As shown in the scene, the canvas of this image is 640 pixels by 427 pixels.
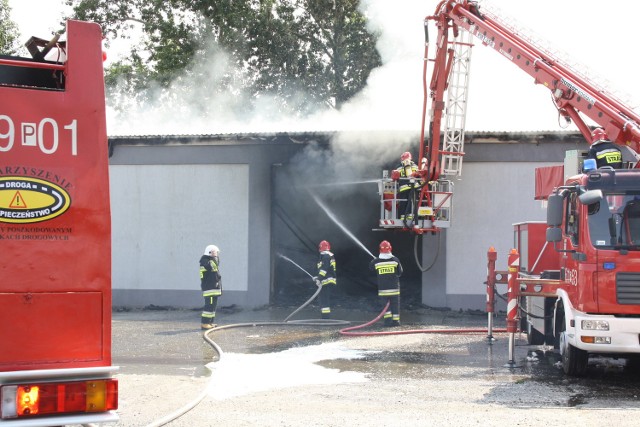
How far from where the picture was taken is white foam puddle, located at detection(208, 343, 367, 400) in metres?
8.34

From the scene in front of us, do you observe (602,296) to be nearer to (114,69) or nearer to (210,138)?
(210,138)

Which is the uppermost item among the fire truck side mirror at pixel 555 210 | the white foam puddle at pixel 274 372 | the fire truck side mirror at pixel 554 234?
the fire truck side mirror at pixel 555 210

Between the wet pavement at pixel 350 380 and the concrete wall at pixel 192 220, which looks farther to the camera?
the concrete wall at pixel 192 220

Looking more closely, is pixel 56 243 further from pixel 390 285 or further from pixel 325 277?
pixel 325 277

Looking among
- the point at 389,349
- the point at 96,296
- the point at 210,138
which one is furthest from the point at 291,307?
the point at 96,296

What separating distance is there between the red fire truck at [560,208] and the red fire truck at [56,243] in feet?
19.6

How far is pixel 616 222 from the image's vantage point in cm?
845

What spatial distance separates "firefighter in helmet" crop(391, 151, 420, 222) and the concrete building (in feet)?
5.56

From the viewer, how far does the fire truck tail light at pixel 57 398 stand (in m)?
3.55

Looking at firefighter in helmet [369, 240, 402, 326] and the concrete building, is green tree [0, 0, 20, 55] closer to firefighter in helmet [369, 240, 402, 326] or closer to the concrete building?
the concrete building

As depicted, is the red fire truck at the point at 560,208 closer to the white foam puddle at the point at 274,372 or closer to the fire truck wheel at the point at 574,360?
the fire truck wheel at the point at 574,360

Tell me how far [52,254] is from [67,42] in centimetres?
109

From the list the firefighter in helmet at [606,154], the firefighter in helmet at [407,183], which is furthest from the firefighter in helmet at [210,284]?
the firefighter in helmet at [606,154]

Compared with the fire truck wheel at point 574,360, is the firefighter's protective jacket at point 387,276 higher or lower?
higher
